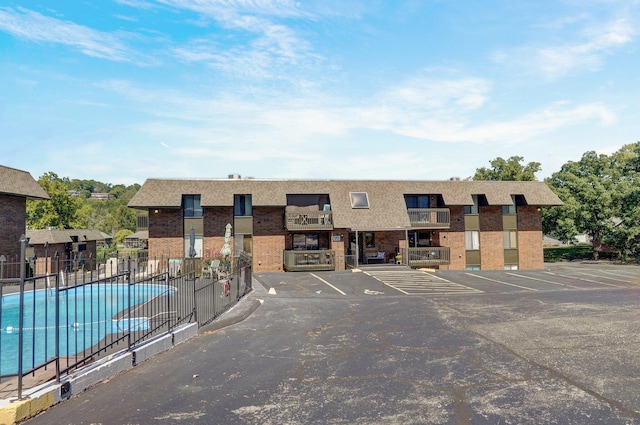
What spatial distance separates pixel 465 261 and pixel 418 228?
18.3 ft

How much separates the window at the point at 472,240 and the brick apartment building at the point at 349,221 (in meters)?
0.08

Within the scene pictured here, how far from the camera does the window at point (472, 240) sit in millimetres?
29828

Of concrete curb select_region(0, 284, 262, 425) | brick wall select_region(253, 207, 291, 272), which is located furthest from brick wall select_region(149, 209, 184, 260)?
concrete curb select_region(0, 284, 262, 425)

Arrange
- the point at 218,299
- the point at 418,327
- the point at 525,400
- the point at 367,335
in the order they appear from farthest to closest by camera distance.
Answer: the point at 218,299 → the point at 418,327 → the point at 367,335 → the point at 525,400

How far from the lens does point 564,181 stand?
42.8 metres

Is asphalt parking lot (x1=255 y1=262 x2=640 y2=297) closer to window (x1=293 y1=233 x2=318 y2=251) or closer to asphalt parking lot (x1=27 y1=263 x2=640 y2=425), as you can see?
window (x1=293 y1=233 x2=318 y2=251)

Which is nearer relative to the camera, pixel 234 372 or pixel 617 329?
pixel 234 372

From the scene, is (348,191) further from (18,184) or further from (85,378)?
(18,184)

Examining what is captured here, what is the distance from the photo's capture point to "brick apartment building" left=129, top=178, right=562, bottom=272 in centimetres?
2567

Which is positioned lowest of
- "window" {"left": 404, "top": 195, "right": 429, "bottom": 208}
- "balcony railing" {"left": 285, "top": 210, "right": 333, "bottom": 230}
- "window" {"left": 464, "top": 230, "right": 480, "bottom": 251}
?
"window" {"left": 464, "top": 230, "right": 480, "bottom": 251}

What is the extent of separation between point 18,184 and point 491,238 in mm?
36834

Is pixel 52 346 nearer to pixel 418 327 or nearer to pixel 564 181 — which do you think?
pixel 418 327

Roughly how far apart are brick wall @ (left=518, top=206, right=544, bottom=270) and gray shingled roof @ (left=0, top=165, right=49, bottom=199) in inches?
1525

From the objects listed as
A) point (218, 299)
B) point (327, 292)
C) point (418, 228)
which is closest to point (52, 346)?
point (218, 299)
